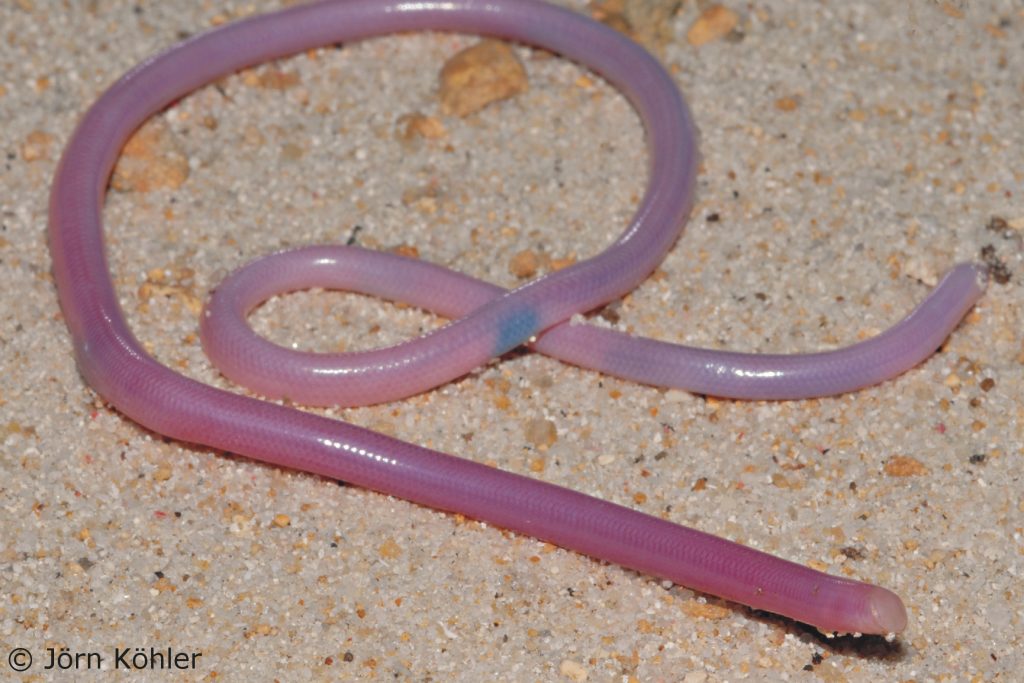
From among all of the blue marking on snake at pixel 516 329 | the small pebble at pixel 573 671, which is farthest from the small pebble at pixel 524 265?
the small pebble at pixel 573 671

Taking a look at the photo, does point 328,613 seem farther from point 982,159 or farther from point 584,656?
point 982,159

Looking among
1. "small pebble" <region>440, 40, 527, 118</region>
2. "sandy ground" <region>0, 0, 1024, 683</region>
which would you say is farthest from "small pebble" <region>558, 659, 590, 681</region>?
"small pebble" <region>440, 40, 527, 118</region>

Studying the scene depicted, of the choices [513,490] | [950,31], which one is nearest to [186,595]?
[513,490]

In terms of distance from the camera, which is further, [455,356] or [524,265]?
[524,265]

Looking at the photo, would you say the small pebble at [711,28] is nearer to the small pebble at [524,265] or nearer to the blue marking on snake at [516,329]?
the small pebble at [524,265]

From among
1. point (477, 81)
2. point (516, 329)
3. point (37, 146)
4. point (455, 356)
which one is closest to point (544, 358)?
point (516, 329)

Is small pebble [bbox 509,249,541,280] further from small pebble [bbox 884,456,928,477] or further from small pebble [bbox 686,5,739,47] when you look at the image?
small pebble [bbox 884,456,928,477]

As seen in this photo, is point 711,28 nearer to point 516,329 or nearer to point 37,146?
point 516,329
